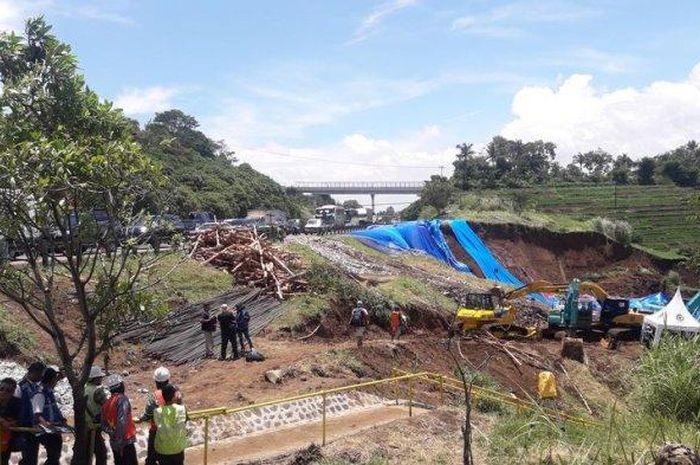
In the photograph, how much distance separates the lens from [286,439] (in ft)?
40.7

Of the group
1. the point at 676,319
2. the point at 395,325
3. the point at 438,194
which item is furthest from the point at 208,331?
the point at 438,194

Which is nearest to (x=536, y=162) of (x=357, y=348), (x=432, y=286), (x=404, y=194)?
(x=404, y=194)

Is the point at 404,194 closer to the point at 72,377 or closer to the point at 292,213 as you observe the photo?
the point at 292,213

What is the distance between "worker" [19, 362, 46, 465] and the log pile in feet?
49.6

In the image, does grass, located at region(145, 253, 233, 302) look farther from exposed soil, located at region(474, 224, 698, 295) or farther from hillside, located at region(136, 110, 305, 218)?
exposed soil, located at region(474, 224, 698, 295)

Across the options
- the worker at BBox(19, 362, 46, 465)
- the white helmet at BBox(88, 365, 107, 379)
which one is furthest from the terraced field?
the worker at BBox(19, 362, 46, 465)

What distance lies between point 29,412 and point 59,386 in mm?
5781

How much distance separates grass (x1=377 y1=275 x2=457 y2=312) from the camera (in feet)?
93.2

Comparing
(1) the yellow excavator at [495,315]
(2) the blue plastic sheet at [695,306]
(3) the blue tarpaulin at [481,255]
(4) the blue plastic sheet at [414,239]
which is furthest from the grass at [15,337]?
(3) the blue tarpaulin at [481,255]

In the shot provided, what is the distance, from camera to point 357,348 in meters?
19.0

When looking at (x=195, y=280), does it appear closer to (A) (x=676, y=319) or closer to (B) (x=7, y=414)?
(B) (x=7, y=414)

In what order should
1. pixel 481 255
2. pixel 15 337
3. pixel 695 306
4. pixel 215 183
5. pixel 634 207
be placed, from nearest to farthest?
1. pixel 15 337
2. pixel 695 306
3. pixel 481 255
4. pixel 215 183
5. pixel 634 207

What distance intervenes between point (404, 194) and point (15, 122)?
115m

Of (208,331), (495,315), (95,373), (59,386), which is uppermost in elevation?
(95,373)
